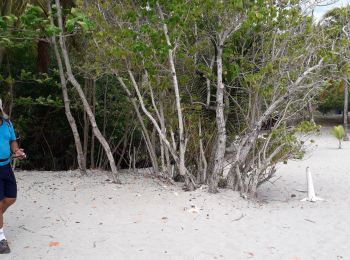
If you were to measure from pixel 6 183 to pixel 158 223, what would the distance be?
6.67 ft

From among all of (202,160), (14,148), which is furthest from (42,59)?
(14,148)

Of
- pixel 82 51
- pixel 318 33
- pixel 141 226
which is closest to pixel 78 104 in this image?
pixel 82 51

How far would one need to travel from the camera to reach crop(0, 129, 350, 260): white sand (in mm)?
4547

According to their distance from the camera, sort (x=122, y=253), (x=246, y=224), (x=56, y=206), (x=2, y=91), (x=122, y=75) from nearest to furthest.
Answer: (x=122, y=253), (x=246, y=224), (x=56, y=206), (x=122, y=75), (x=2, y=91)

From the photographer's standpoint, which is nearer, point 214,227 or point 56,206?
point 214,227

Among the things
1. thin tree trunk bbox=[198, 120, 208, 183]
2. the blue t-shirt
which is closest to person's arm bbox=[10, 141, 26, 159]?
the blue t-shirt

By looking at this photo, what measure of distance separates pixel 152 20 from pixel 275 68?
235 cm

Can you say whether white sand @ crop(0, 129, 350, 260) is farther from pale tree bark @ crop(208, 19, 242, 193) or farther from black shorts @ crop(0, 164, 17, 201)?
black shorts @ crop(0, 164, 17, 201)

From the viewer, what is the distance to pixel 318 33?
711 cm

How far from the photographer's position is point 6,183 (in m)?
4.25

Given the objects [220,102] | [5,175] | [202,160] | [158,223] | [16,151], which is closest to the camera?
[5,175]

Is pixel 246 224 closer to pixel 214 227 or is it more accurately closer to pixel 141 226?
pixel 214 227

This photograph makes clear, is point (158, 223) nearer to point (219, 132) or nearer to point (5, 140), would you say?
point (219, 132)

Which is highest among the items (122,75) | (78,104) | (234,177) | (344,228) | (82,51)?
(82,51)
